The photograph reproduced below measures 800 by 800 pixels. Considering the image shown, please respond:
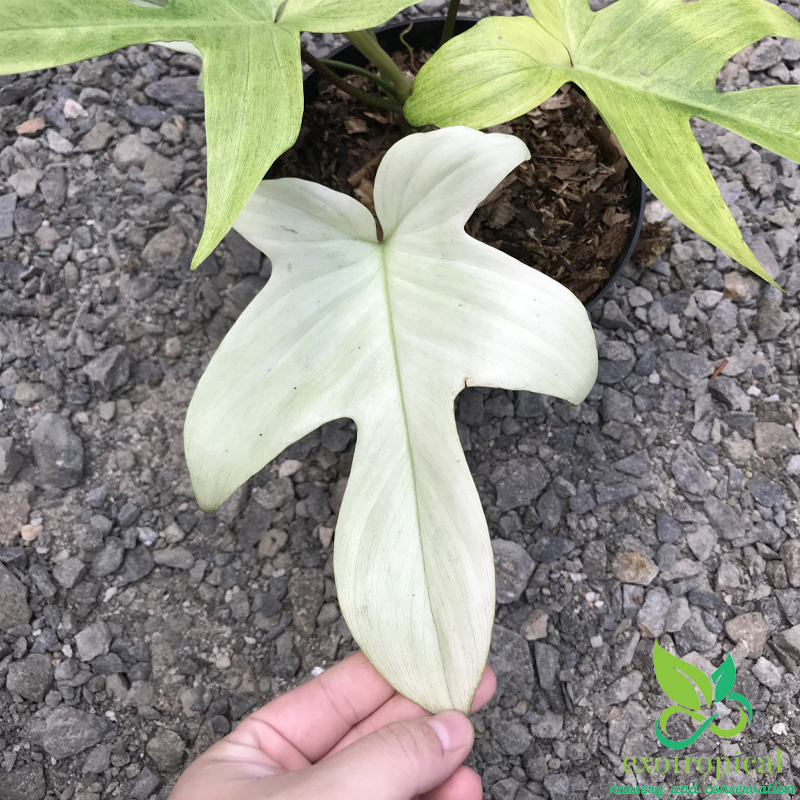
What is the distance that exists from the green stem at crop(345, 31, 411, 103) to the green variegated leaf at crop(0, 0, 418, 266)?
0.18m

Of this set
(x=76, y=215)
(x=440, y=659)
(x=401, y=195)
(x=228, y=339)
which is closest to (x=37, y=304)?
(x=76, y=215)

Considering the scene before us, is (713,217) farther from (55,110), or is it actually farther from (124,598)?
(55,110)

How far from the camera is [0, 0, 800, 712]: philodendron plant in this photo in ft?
2.00

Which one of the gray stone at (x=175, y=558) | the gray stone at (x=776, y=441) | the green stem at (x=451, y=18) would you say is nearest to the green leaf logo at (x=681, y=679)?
the gray stone at (x=776, y=441)

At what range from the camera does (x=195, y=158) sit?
118 centimetres

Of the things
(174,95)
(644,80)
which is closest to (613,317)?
(644,80)

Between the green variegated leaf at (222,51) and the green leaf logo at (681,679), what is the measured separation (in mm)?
892

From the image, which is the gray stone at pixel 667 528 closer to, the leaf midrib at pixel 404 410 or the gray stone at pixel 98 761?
the leaf midrib at pixel 404 410

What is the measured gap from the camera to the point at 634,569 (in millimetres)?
1018

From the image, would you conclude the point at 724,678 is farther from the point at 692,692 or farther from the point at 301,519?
the point at 301,519

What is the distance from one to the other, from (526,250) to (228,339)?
48 cm

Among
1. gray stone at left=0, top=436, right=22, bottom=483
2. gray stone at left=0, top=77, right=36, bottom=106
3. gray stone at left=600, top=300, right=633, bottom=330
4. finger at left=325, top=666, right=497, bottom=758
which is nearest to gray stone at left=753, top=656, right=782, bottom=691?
finger at left=325, top=666, right=497, bottom=758

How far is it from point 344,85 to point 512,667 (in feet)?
2.76

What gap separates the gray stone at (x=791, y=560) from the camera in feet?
3.34
